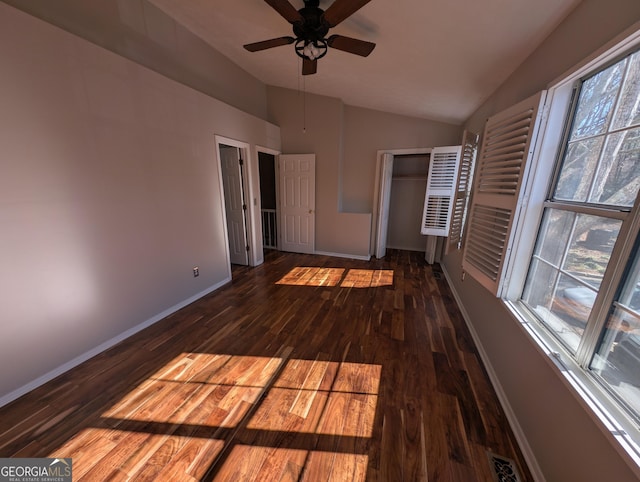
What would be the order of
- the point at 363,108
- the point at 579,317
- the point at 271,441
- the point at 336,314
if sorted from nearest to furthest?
the point at 579,317 < the point at 271,441 < the point at 336,314 < the point at 363,108

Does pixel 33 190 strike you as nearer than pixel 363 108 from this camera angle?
Yes

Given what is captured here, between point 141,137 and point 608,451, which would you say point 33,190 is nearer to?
point 141,137

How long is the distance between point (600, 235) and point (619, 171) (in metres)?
0.29

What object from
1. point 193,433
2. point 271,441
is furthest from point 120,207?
point 271,441

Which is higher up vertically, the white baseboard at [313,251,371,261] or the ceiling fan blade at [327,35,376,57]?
the ceiling fan blade at [327,35,376,57]

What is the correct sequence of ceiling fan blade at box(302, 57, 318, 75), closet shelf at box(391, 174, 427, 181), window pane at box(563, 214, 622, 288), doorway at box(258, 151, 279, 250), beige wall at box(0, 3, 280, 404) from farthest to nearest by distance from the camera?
1. doorway at box(258, 151, 279, 250)
2. closet shelf at box(391, 174, 427, 181)
3. ceiling fan blade at box(302, 57, 318, 75)
4. beige wall at box(0, 3, 280, 404)
5. window pane at box(563, 214, 622, 288)

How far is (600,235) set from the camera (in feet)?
3.65

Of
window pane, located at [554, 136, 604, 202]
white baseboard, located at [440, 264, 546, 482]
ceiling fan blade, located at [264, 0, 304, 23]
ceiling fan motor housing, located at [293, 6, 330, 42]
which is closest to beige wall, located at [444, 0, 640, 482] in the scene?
white baseboard, located at [440, 264, 546, 482]

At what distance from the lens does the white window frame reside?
88cm

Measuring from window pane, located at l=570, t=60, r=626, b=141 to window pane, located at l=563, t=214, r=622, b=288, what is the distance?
464mm

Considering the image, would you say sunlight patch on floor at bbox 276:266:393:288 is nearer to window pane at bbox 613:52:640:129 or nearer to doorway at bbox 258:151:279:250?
doorway at bbox 258:151:279:250

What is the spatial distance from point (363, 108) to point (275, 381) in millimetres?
4702

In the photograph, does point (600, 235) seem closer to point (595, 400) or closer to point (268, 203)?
point (595, 400)

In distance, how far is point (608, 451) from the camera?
871 millimetres
